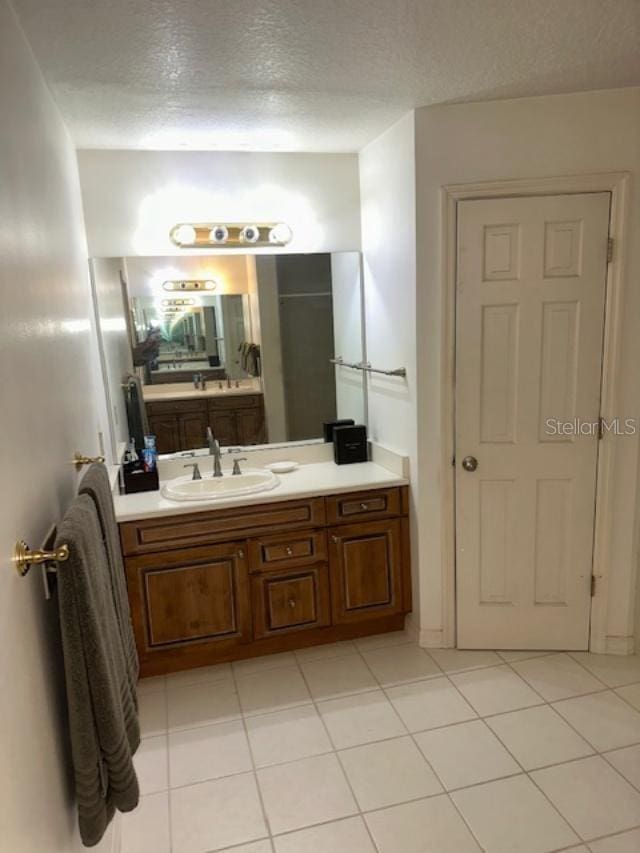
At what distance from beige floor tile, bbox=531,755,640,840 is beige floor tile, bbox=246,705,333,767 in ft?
2.58

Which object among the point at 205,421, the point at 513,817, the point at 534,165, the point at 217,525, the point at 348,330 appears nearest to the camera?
the point at 513,817

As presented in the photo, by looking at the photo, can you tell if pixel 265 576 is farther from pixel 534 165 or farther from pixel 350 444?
pixel 534 165

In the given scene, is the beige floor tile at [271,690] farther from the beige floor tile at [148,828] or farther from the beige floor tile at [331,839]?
the beige floor tile at [331,839]

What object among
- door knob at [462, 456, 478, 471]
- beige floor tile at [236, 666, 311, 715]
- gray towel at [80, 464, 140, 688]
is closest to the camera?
gray towel at [80, 464, 140, 688]

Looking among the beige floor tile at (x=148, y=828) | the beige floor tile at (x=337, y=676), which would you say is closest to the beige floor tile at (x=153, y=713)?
the beige floor tile at (x=148, y=828)

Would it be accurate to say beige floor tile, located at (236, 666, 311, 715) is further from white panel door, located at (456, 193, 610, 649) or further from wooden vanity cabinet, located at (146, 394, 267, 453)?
wooden vanity cabinet, located at (146, 394, 267, 453)

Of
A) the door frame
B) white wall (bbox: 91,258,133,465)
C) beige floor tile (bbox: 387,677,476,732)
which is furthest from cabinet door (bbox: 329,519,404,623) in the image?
white wall (bbox: 91,258,133,465)

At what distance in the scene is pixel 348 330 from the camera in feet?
10.5

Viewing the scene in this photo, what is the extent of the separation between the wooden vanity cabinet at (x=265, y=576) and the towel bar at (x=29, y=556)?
1416 millimetres

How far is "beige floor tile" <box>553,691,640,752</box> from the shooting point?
218 centimetres

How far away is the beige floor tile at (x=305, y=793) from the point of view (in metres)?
1.90

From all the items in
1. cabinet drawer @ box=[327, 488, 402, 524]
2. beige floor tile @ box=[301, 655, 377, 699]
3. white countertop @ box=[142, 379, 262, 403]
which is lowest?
beige floor tile @ box=[301, 655, 377, 699]

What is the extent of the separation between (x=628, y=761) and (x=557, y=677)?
50cm

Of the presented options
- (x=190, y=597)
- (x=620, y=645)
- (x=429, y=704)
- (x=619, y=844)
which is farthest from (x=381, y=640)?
(x=619, y=844)
